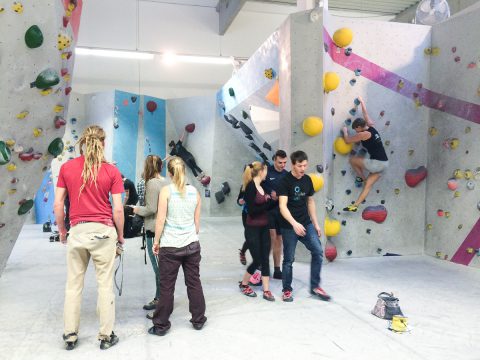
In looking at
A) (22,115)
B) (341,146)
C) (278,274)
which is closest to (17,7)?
(22,115)

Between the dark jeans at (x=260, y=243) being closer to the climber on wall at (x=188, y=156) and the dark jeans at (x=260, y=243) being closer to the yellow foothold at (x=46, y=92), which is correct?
the yellow foothold at (x=46, y=92)

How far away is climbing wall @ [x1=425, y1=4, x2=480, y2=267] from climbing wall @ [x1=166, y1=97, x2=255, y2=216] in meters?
5.27

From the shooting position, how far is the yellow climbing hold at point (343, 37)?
189 inches

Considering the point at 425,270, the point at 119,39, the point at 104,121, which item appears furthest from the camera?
the point at 119,39

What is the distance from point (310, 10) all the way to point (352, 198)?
7.56ft

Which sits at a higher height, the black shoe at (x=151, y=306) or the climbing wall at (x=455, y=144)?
the climbing wall at (x=455, y=144)

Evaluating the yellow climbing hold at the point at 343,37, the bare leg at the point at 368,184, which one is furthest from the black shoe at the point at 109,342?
the yellow climbing hold at the point at 343,37

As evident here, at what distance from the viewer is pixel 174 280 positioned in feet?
9.13

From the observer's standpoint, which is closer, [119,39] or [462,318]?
[462,318]

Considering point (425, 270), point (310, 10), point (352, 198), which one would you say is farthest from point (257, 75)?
point (425, 270)

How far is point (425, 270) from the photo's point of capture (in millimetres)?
4590

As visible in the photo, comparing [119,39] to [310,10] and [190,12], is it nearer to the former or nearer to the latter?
[190,12]

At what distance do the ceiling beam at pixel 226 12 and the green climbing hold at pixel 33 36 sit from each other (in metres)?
7.59

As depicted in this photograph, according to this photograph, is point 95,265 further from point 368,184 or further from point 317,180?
point 368,184
